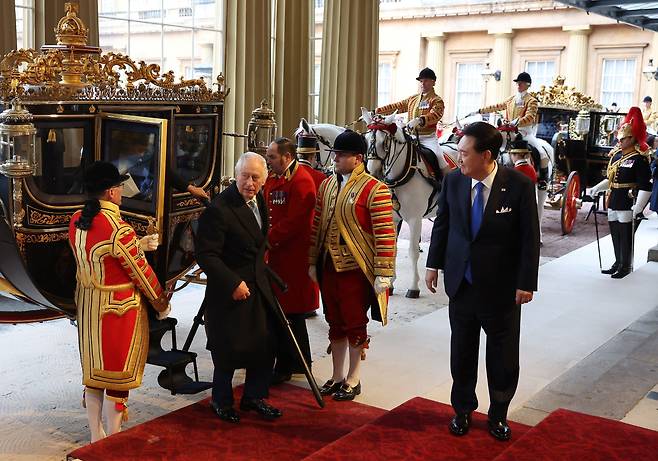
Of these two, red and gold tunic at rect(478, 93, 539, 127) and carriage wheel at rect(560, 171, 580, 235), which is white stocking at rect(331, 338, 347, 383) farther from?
carriage wheel at rect(560, 171, 580, 235)

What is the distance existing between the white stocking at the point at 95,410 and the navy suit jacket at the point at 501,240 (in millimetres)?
1726

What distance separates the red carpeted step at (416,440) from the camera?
11.9 ft

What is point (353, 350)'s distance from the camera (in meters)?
4.50

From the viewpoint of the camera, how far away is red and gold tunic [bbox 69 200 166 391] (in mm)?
3568

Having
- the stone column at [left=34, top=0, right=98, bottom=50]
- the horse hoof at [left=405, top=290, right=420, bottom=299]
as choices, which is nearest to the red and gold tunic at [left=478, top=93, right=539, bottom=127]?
the horse hoof at [left=405, top=290, right=420, bottom=299]

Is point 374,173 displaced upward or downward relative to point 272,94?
downward

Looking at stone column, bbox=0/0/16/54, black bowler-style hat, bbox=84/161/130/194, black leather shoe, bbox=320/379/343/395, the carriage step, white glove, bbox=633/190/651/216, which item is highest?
stone column, bbox=0/0/16/54

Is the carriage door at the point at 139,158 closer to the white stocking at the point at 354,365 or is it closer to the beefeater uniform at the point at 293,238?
the beefeater uniform at the point at 293,238

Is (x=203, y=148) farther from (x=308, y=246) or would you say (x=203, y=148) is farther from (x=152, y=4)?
(x=152, y=4)

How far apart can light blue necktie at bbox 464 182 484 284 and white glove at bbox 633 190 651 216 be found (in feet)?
17.1

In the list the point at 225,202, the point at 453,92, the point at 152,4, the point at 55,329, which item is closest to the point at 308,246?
the point at 225,202

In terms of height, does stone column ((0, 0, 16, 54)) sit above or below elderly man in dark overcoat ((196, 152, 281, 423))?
above

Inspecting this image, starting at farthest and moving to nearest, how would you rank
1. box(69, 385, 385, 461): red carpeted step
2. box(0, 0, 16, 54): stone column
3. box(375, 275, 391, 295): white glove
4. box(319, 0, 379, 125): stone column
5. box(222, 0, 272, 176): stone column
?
1. box(319, 0, 379, 125): stone column
2. box(222, 0, 272, 176): stone column
3. box(0, 0, 16, 54): stone column
4. box(375, 275, 391, 295): white glove
5. box(69, 385, 385, 461): red carpeted step

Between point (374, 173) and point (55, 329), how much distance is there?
2.97m
